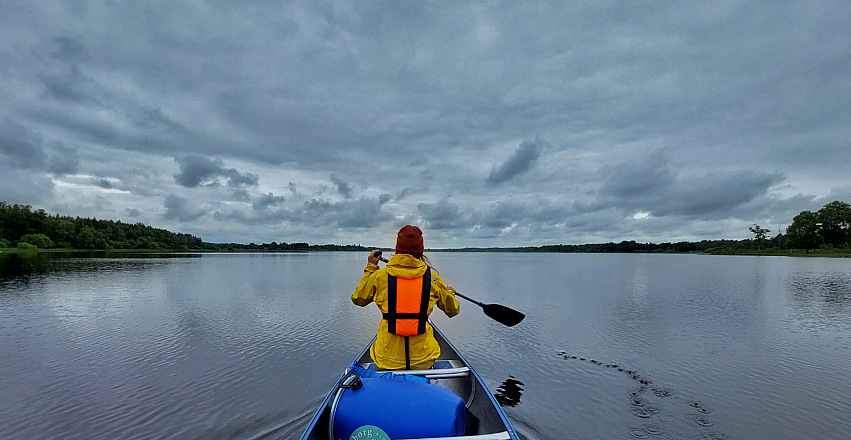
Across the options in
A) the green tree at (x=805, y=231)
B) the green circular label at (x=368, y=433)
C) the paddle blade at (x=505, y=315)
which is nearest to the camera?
the green circular label at (x=368, y=433)

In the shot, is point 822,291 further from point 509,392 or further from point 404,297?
point 404,297

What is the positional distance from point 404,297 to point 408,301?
0.07 m

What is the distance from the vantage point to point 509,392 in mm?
7699

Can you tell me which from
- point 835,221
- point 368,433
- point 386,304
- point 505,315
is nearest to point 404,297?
point 386,304

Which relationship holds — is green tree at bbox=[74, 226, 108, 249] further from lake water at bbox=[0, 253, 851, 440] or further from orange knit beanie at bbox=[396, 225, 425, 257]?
orange knit beanie at bbox=[396, 225, 425, 257]

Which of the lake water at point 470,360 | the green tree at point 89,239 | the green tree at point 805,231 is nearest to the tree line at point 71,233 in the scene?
the green tree at point 89,239

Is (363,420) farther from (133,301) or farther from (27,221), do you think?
(27,221)

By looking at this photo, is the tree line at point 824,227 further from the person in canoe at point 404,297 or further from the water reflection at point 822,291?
the person in canoe at point 404,297

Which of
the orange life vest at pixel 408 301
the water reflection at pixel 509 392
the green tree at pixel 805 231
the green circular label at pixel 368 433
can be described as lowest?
the water reflection at pixel 509 392

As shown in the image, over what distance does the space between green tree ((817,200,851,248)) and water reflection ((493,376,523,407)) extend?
113 meters

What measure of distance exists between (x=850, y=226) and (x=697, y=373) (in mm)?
111635

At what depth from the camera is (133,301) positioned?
18.0 m

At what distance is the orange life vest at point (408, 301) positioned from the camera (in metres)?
4.36

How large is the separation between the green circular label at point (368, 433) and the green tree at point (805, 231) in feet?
391
